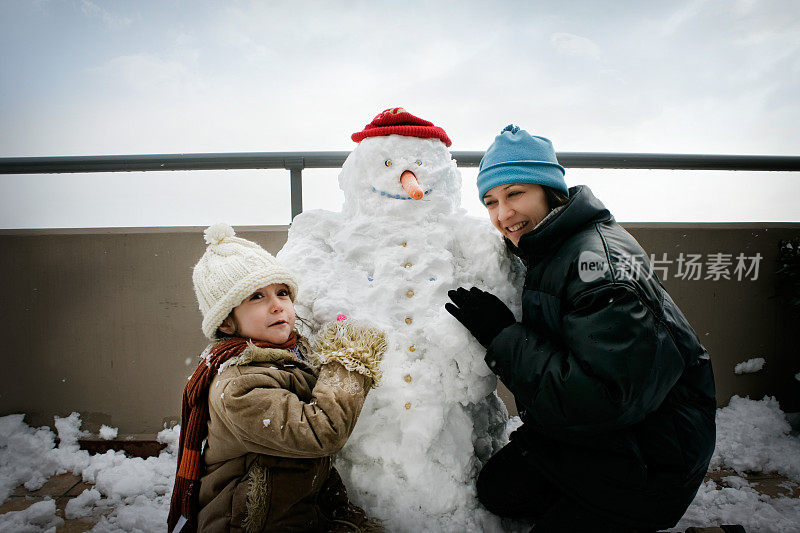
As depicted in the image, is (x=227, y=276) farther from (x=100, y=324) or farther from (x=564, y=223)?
(x=100, y=324)

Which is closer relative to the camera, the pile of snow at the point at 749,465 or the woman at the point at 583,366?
the woman at the point at 583,366

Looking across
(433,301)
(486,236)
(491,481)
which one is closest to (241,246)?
(433,301)

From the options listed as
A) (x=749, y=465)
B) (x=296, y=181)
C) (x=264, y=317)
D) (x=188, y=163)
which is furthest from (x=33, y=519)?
(x=749, y=465)

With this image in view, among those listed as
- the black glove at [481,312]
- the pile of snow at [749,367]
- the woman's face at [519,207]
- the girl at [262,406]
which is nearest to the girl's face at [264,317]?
the girl at [262,406]

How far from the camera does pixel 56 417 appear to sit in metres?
2.30

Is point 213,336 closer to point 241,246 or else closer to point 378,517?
point 241,246

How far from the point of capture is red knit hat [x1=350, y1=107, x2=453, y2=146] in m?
1.60

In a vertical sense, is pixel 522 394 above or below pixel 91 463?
above

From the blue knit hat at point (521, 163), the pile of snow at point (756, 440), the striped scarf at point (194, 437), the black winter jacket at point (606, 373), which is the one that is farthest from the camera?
the pile of snow at point (756, 440)

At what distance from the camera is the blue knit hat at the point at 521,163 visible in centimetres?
133

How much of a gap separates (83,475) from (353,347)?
1.75m

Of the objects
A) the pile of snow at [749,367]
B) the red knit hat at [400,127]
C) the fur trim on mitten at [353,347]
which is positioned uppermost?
the red knit hat at [400,127]

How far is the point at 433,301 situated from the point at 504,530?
2.54ft

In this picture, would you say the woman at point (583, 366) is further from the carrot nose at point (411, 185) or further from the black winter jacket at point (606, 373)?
the carrot nose at point (411, 185)
